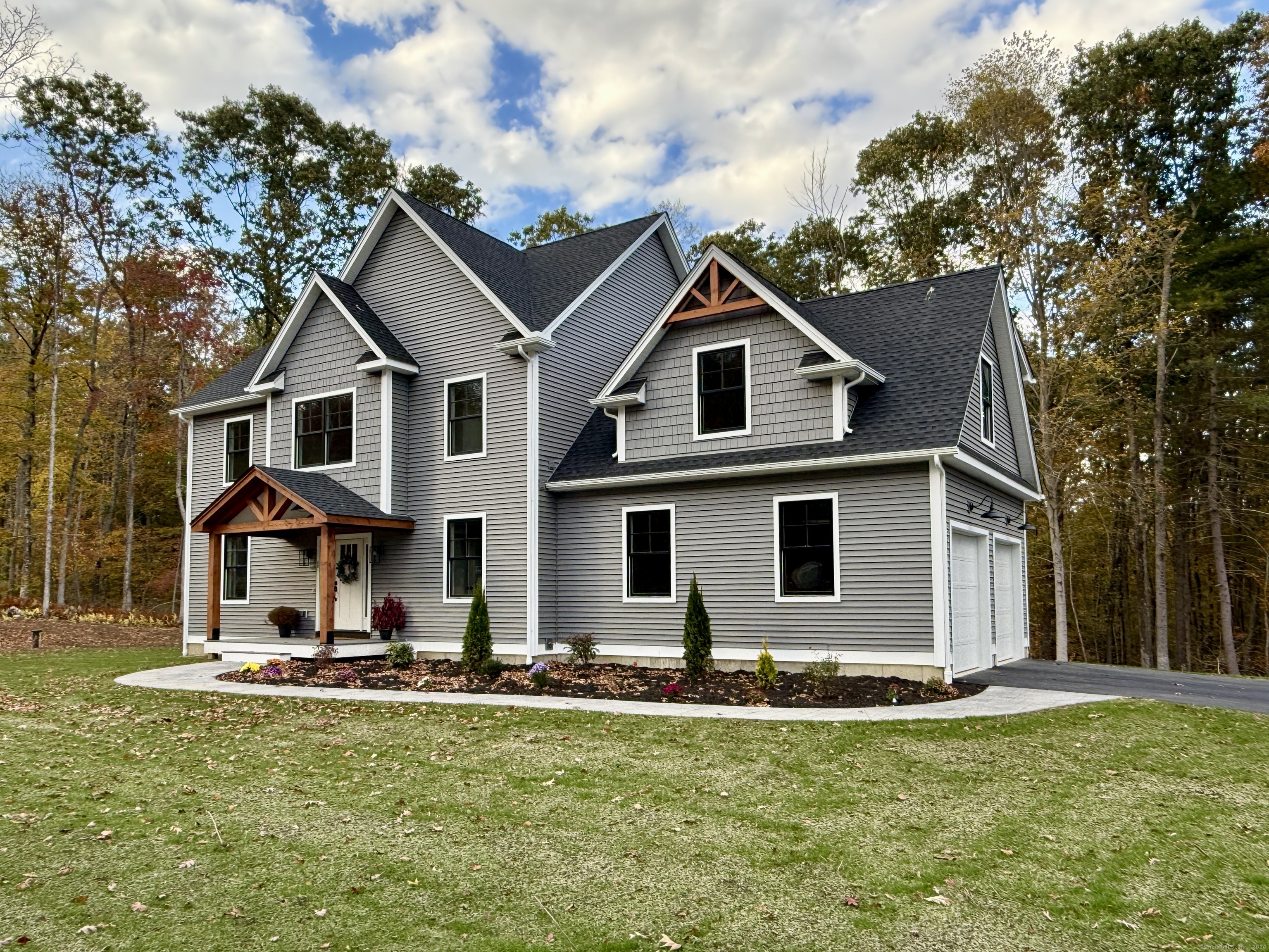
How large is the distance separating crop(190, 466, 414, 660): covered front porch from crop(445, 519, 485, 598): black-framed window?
3.14 ft

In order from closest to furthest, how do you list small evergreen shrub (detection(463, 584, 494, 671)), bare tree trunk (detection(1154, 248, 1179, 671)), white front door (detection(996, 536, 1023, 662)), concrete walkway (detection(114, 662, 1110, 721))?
concrete walkway (detection(114, 662, 1110, 721)) → small evergreen shrub (detection(463, 584, 494, 671)) → white front door (detection(996, 536, 1023, 662)) → bare tree trunk (detection(1154, 248, 1179, 671))

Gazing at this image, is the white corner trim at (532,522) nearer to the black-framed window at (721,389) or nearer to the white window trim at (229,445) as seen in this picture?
the black-framed window at (721,389)

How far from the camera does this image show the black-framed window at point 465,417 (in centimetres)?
1622

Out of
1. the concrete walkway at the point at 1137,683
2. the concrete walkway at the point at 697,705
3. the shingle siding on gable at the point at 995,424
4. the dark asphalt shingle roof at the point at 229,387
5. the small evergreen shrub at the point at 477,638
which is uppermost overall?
the dark asphalt shingle roof at the point at 229,387

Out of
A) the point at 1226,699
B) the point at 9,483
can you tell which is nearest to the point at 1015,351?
the point at 1226,699

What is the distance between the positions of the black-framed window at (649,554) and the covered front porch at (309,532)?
4.51 meters

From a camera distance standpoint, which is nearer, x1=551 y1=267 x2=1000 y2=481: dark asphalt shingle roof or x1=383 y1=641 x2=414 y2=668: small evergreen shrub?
x1=551 y1=267 x2=1000 y2=481: dark asphalt shingle roof

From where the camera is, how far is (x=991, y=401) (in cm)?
1547

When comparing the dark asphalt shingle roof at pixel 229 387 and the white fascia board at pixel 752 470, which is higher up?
the dark asphalt shingle roof at pixel 229 387

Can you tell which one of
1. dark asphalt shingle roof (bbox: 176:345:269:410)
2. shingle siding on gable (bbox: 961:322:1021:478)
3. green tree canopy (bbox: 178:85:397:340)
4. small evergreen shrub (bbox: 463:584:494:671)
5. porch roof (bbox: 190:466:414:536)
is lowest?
small evergreen shrub (bbox: 463:584:494:671)

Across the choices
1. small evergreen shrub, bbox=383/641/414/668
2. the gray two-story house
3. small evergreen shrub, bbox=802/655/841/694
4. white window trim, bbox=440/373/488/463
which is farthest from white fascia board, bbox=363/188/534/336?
small evergreen shrub, bbox=802/655/841/694

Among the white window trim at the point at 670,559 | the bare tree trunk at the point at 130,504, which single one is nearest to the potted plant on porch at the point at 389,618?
the white window trim at the point at 670,559

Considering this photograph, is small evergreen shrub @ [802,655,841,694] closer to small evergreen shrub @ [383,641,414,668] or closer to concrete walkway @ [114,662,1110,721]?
concrete walkway @ [114,662,1110,721]

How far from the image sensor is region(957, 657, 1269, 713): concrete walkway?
1148 cm
